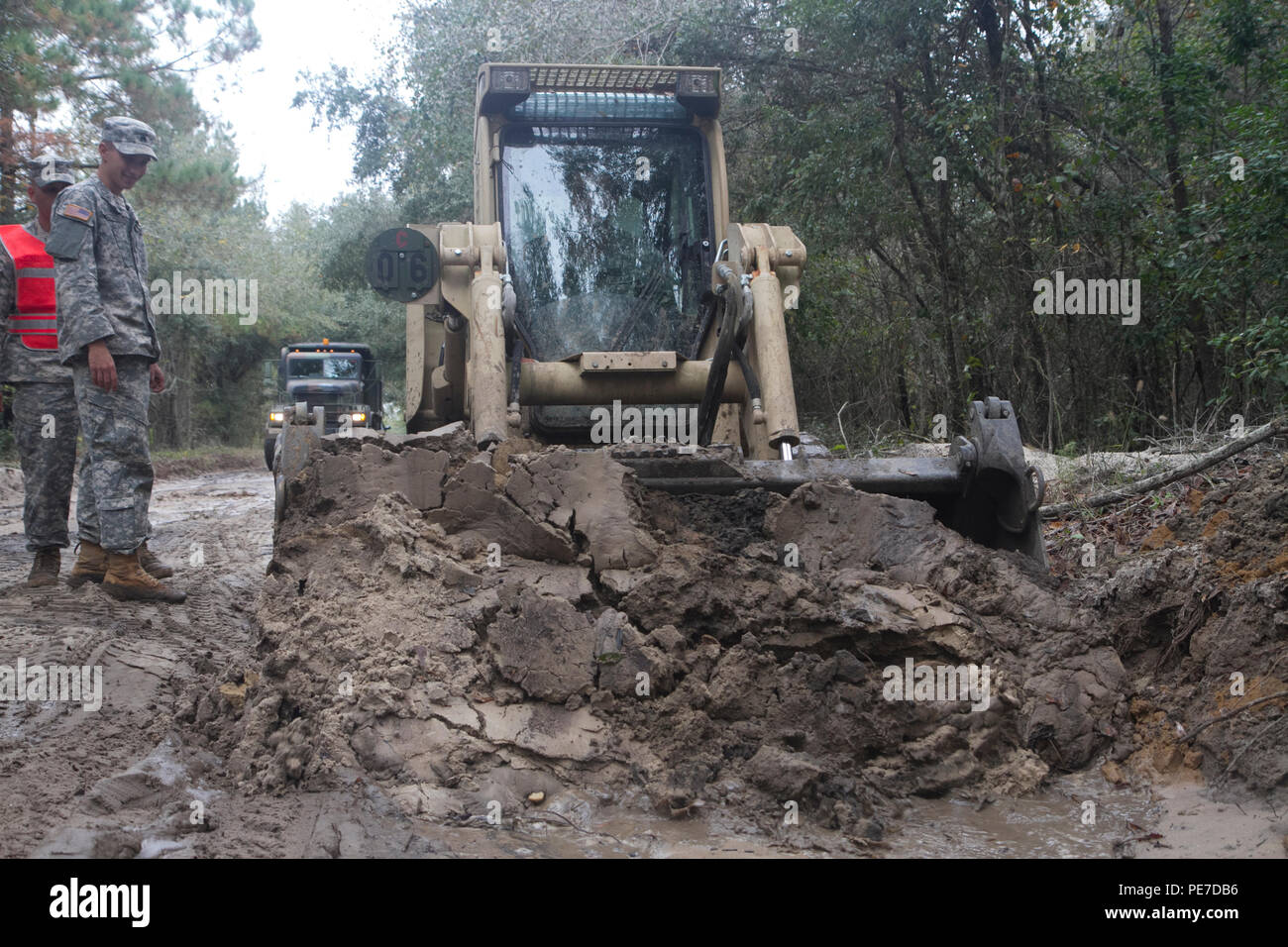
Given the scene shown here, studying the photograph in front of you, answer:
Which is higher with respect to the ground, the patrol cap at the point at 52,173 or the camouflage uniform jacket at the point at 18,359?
the patrol cap at the point at 52,173

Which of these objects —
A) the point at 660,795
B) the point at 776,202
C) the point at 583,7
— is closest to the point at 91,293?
the point at 660,795

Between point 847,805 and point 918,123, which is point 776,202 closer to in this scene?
point 918,123

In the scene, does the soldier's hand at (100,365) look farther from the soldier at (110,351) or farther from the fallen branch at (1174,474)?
the fallen branch at (1174,474)

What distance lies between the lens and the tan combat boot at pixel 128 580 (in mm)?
5168

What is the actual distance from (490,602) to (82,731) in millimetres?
1389

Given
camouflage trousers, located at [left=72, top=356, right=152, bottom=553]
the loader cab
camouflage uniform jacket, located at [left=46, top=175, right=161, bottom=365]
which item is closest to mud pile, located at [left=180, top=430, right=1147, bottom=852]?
camouflage trousers, located at [left=72, top=356, right=152, bottom=553]

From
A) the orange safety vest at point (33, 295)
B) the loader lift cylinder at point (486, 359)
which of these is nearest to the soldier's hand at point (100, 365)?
the orange safety vest at point (33, 295)

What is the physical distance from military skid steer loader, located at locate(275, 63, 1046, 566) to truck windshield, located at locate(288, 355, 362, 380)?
1359 centimetres

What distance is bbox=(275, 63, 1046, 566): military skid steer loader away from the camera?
5.05m

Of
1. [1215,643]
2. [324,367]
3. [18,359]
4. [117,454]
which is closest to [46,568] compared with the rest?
[117,454]

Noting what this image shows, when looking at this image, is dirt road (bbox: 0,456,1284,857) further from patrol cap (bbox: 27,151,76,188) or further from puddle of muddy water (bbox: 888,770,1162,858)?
patrol cap (bbox: 27,151,76,188)

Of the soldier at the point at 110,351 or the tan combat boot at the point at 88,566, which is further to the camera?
the tan combat boot at the point at 88,566

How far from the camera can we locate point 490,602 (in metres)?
3.56
